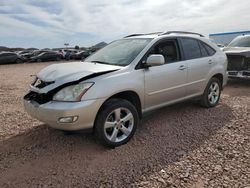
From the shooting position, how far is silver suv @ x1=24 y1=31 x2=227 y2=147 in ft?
11.0

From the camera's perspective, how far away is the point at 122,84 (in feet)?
12.0

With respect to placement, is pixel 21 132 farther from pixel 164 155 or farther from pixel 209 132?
pixel 209 132

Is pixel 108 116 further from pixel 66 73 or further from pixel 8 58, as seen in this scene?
pixel 8 58

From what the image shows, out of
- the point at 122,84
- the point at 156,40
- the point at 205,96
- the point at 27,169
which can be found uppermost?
the point at 156,40

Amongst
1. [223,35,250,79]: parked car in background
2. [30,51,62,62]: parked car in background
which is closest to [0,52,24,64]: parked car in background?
[30,51,62,62]: parked car in background

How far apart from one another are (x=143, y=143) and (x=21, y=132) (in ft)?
7.23

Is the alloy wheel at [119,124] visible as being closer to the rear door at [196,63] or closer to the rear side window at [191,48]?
the rear door at [196,63]

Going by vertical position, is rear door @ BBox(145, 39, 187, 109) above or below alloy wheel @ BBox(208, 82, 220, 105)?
above

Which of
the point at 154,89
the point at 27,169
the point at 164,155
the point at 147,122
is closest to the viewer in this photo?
the point at 27,169

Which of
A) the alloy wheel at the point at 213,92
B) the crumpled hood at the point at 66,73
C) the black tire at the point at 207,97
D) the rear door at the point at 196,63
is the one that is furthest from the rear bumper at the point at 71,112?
the alloy wheel at the point at 213,92

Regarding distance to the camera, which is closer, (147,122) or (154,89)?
(154,89)

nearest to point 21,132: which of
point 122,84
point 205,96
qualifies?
point 122,84

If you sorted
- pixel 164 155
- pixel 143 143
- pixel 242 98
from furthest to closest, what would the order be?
pixel 242 98
pixel 143 143
pixel 164 155

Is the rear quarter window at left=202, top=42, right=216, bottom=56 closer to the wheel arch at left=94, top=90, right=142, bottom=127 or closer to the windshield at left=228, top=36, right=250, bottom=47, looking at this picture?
the wheel arch at left=94, top=90, right=142, bottom=127
